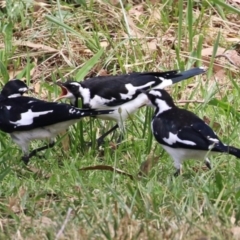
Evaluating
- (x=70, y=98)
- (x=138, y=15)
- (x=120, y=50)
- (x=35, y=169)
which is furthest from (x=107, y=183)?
(x=138, y=15)

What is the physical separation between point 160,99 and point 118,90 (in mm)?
911

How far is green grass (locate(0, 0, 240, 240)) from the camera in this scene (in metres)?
4.40

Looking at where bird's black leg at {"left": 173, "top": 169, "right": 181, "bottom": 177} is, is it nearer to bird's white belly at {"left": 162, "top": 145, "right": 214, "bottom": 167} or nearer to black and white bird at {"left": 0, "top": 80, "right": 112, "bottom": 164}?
bird's white belly at {"left": 162, "top": 145, "right": 214, "bottom": 167}

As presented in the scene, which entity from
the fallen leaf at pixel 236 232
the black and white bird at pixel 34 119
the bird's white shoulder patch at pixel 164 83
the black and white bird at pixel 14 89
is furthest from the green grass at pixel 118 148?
the black and white bird at pixel 14 89

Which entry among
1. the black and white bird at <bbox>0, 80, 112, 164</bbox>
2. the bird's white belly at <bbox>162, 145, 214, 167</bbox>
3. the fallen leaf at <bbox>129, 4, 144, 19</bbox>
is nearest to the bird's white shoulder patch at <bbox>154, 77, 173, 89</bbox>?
the black and white bird at <bbox>0, 80, 112, 164</bbox>

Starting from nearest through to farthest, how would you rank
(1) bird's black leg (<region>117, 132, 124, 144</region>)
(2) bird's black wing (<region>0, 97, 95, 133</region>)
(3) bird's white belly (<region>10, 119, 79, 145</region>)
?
(2) bird's black wing (<region>0, 97, 95, 133</region>), (3) bird's white belly (<region>10, 119, 79, 145</region>), (1) bird's black leg (<region>117, 132, 124, 144</region>)

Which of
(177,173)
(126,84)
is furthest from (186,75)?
(177,173)

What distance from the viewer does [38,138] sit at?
20.0ft

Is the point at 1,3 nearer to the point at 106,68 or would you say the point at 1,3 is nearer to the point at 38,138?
the point at 106,68

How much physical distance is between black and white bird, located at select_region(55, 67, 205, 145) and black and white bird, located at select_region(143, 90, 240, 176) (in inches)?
35.3

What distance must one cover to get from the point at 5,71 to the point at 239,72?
1.97m

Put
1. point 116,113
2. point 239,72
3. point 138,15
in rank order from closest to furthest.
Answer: point 116,113 → point 239,72 → point 138,15

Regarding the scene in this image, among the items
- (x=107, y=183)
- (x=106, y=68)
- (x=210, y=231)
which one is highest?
(x=210, y=231)

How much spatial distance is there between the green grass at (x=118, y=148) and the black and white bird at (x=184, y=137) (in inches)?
5.0
